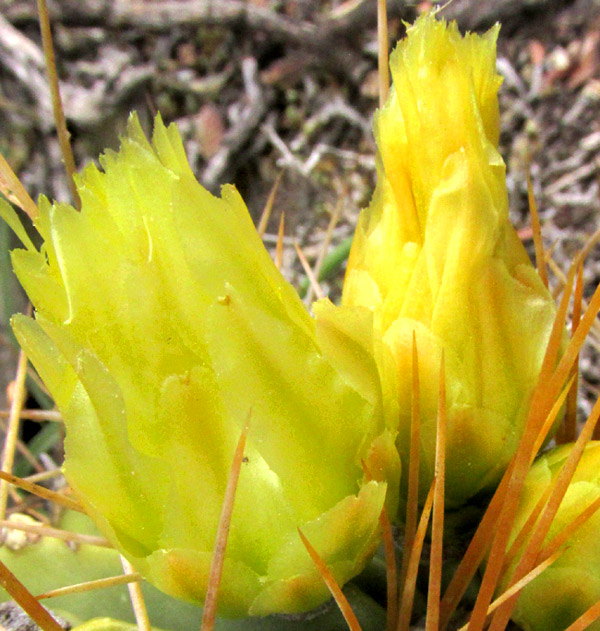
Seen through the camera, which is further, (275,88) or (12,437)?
(275,88)

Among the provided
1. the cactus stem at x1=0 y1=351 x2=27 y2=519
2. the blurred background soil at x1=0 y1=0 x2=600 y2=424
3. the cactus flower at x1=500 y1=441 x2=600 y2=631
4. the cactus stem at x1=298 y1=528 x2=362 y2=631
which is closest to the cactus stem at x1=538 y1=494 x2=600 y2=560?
the cactus flower at x1=500 y1=441 x2=600 y2=631

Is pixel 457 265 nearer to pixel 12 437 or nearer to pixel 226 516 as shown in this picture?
pixel 226 516

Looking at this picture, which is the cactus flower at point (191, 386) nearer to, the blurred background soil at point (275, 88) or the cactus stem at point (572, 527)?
the cactus stem at point (572, 527)

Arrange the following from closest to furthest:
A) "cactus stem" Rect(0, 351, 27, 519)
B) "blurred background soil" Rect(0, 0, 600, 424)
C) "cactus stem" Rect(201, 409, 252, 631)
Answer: "cactus stem" Rect(201, 409, 252, 631), "cactus stem" Rect(0, 351, 27, 519), "blurred background soil" Rect(0, 0, 600, 424)

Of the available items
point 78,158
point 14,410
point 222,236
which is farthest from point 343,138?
point 222,236

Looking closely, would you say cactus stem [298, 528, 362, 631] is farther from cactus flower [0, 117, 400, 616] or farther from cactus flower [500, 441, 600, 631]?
cactus flower [500, 441, 600, 631]

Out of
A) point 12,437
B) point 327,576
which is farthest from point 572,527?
point 12,437
